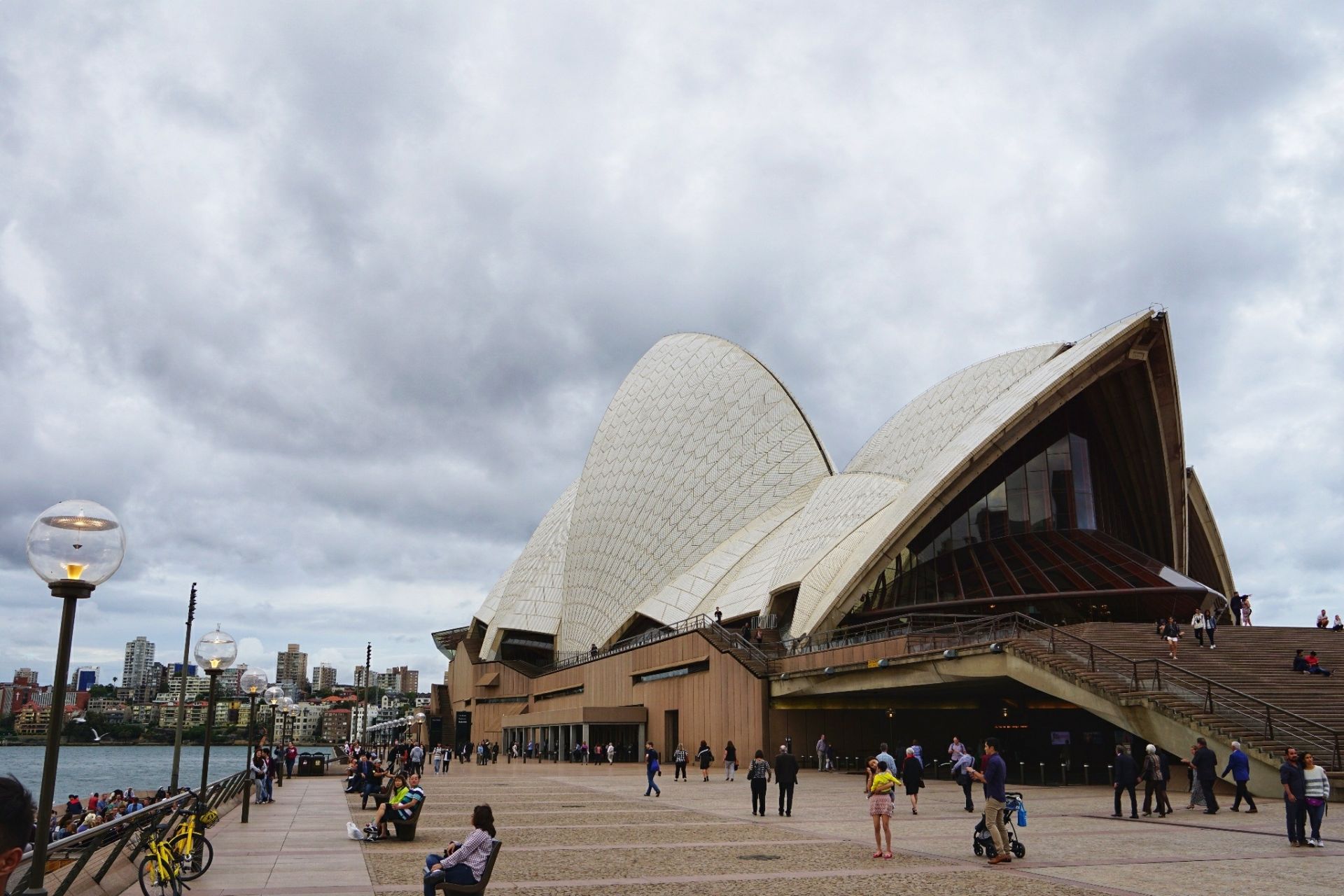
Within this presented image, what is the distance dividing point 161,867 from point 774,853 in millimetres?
5640

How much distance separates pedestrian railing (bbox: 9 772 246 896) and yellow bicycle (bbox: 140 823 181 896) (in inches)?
8.3

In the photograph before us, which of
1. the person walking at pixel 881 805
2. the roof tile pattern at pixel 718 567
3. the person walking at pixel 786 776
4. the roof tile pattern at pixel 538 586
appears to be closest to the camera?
the person walking at pixel 881 805

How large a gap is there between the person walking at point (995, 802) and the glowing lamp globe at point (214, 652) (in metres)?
9.16

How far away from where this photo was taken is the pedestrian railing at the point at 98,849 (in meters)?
6.70

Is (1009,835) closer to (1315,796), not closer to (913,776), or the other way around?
(1315,796)

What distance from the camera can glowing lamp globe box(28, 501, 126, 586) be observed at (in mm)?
4926

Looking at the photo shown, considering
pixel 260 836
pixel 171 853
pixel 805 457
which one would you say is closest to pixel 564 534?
pixel 805 457

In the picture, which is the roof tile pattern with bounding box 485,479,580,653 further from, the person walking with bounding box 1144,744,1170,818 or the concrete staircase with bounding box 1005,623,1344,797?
the person walking with bounding box 1144,744,1170,818

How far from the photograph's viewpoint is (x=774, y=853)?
10422 mm

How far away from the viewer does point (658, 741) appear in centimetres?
3475

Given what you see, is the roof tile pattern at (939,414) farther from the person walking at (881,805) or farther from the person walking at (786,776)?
the person walking at (881,805)

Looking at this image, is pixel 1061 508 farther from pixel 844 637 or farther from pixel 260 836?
pixel 260 836

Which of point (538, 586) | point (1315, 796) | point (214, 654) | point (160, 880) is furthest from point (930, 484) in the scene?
point (538, 586)

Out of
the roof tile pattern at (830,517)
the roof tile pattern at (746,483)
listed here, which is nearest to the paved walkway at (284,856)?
the roof tile pattern at (746,483)
